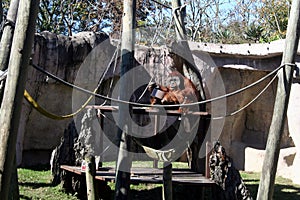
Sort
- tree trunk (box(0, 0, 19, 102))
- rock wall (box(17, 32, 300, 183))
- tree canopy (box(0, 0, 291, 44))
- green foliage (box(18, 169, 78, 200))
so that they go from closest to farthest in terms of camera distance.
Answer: tree trunk (box(0, 0, 19, 102))
green foliage (box(18, 169, 78, 200))
rock wall (box(17, 32, 300, 183))
tree canopy (box(0, 0, 291, 44))

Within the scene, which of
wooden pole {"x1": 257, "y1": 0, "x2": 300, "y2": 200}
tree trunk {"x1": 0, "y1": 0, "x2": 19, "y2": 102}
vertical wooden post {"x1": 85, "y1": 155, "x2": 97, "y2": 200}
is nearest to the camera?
tree trunk {"x1": 0, "y1": 0, "x2": 19, "y2": 102}

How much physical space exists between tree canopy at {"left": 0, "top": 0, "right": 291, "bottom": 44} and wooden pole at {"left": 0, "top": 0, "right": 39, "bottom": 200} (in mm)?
11777

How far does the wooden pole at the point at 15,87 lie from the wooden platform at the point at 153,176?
2120 millimetres

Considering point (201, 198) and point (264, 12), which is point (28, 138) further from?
point (264, 12)

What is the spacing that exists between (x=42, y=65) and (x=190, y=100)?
11.7 ft

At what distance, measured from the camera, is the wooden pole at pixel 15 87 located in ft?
7.34

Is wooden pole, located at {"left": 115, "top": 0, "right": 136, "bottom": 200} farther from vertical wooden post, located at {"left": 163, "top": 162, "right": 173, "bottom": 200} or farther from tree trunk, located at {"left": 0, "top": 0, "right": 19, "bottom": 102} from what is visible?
tree trunk, located at {"left": 0, "top": 0, "right": 19, "bottom": 102}

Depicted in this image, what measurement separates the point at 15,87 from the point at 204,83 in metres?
5.82

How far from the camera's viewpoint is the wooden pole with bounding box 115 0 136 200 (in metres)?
3.88

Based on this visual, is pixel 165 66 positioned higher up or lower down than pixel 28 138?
higher up

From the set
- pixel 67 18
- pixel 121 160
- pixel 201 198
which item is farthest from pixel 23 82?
pixel 67 18

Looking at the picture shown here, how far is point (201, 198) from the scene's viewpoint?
16.6 ft

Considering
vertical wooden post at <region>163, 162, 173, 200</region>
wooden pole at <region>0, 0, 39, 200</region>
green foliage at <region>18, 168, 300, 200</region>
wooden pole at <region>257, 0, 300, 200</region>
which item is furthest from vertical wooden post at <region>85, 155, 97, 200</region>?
wooden pole at <region>0, 0, 39, 200</region>

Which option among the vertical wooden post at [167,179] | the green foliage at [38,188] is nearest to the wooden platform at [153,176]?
the green foliage at [38,188]
